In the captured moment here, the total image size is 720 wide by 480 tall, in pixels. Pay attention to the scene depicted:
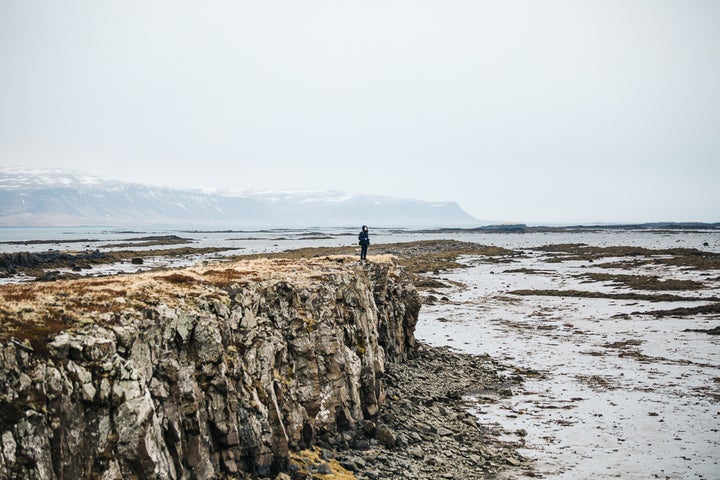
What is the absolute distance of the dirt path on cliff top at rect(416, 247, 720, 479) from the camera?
981 inches

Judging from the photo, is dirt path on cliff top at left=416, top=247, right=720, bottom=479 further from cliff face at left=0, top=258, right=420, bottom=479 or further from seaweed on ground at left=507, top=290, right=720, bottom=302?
cliff face at left=0, top=258, right=420, bottom=479

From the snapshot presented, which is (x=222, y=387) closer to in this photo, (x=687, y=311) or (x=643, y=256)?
(x=687, y=311)

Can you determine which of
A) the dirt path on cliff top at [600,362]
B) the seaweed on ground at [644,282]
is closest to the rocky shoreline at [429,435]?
the dirt path on cliff top at [600,362]

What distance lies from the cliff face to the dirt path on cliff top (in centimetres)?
963

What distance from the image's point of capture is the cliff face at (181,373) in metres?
12.6

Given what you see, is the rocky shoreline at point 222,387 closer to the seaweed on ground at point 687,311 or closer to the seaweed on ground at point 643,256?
the seaweed on ground at point 687,311

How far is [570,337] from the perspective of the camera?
156 ft

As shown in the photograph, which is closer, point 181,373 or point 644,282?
point 181,373

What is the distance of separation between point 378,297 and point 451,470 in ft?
47.9

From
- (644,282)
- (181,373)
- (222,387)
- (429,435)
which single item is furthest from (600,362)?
(644,282)

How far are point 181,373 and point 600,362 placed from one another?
3318 cm

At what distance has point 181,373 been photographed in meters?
16.3

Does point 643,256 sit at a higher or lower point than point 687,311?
higher

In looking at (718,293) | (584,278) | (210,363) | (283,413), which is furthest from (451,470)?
(584,278)
